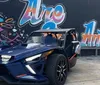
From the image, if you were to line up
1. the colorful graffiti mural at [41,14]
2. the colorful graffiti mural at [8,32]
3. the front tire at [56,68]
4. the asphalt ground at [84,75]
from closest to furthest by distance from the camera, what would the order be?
the front tire at [56,68], the asphalt ground at [84,75], the colorful graffiti mural at [8,32], the colorful graffiti mural at [41,14]

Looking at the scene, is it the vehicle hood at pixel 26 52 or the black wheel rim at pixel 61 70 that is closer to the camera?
A: the vehicle hood at pixel 26 52

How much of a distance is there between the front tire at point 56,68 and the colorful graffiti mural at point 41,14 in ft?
16.6

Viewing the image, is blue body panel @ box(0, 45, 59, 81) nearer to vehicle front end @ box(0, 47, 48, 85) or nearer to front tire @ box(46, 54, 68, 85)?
vehicle front end @ box(0, 47, 48, 85)

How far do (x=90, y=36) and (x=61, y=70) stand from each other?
6491mm

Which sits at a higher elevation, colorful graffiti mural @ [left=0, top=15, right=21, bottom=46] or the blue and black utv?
colorful graffiti mural @ [left=0, top=15, right=21, bottom=46]

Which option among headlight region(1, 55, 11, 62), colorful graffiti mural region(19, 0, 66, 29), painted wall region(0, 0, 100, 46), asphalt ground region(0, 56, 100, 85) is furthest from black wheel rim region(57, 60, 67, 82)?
colorful graffiti mural region(19, 0, 66, 29)

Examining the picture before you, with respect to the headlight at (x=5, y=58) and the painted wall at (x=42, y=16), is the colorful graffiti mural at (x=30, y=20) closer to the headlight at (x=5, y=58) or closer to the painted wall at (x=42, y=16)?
the painted wall at (x=42, y=16)

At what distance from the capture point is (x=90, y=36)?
1266 cm

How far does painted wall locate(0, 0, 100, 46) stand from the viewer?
11.0 metres

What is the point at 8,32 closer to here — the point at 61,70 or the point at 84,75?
the point at 84,75

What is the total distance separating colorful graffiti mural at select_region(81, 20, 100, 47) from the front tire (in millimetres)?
5894

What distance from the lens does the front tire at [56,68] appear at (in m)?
6.03

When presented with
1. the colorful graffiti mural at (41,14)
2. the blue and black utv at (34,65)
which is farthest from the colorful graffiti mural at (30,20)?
the blue and black utv at (34,65)

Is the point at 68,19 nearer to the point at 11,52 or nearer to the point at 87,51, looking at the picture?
the point at 87,51
